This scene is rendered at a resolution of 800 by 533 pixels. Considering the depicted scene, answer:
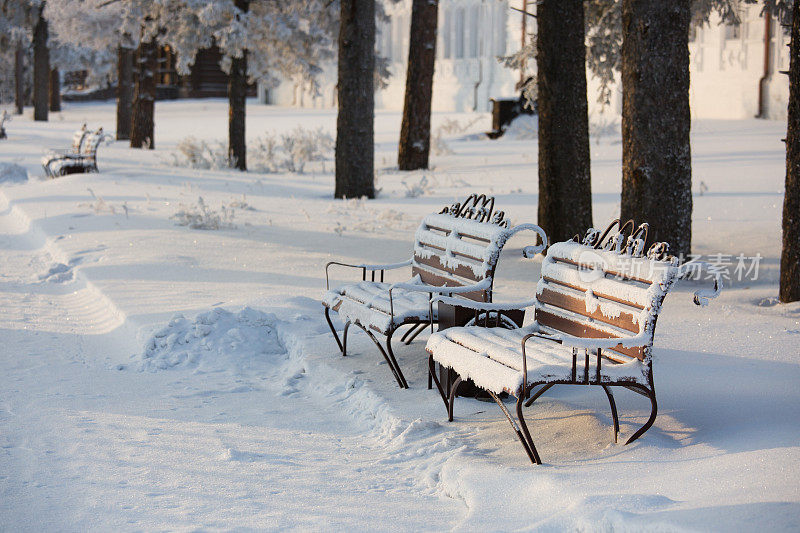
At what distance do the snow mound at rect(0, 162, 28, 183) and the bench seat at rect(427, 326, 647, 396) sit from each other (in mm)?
17006

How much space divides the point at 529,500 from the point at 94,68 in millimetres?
49088

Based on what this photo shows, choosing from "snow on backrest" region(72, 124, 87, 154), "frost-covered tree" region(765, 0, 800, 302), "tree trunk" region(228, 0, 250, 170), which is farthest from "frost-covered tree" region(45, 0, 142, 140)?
"frost-covered tree" region(765, 0, 800, 302)

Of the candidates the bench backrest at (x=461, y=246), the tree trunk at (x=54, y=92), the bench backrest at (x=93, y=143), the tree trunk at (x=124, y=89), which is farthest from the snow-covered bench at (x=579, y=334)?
the tree trunk at (x=54, y=92)

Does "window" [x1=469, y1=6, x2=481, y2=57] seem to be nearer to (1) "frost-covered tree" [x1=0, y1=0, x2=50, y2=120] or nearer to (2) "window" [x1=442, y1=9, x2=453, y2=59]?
(2) "window" [x1=442, y1=9, x2=453, y2=59]

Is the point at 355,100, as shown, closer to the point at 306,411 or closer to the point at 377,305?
the point at 377,305

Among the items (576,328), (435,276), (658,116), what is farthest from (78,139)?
(576,328)

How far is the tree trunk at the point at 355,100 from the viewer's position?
15.3m

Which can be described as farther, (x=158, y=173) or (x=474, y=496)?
(x=158, y=173)

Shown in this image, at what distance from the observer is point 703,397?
18.3 ft

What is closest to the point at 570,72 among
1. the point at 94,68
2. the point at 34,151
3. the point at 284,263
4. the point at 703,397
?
the point at 284,263

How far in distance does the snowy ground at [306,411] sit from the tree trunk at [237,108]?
9077 mm

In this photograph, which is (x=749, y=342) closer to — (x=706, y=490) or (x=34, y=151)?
(x=706, y=490)

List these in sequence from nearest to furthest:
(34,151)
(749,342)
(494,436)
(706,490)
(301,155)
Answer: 1. (706,490)
2. (494,436)
3. (749,342)
4. (301,155)
5. (34,151)

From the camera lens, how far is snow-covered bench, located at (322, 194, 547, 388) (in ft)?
19.8
